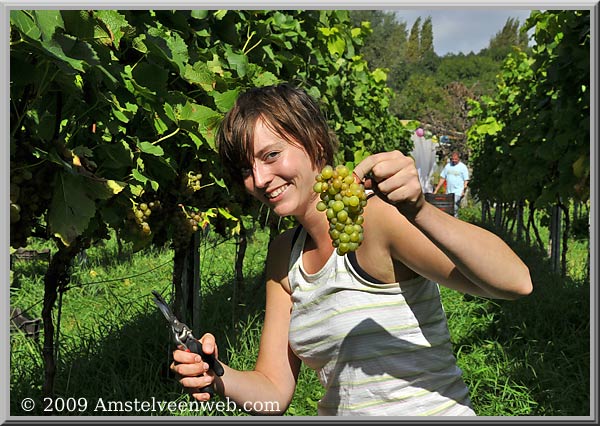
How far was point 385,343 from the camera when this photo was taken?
1.84 m

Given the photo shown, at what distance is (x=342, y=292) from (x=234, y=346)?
3.08 m

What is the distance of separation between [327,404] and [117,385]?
2.32m

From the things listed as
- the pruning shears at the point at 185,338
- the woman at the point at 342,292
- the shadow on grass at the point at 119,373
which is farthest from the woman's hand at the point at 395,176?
the shadow on grass at the point at 119,373

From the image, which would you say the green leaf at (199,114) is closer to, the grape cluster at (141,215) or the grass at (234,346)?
the grape cluster at (141,215)

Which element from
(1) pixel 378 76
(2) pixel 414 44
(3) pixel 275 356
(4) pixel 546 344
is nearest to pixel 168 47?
(3) pixel 275 356

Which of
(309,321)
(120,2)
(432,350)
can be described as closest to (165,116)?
(120,2)

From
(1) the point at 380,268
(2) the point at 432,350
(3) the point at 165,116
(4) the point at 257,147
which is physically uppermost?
(3) the point at 165,116

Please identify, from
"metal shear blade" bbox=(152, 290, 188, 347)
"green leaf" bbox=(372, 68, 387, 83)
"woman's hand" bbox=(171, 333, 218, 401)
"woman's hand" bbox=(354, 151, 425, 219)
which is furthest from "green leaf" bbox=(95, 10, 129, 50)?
"green leaf" bbox=(372, 68, 387, 83)

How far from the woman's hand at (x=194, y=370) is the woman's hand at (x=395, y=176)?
0.68 meters

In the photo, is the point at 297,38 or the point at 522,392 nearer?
the point at 522,392

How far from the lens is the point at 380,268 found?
5.89 feet

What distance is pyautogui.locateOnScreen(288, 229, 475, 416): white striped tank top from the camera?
183cm

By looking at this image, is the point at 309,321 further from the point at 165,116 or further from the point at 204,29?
the point at 204,29

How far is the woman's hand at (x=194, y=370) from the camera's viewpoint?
5.78 feet
